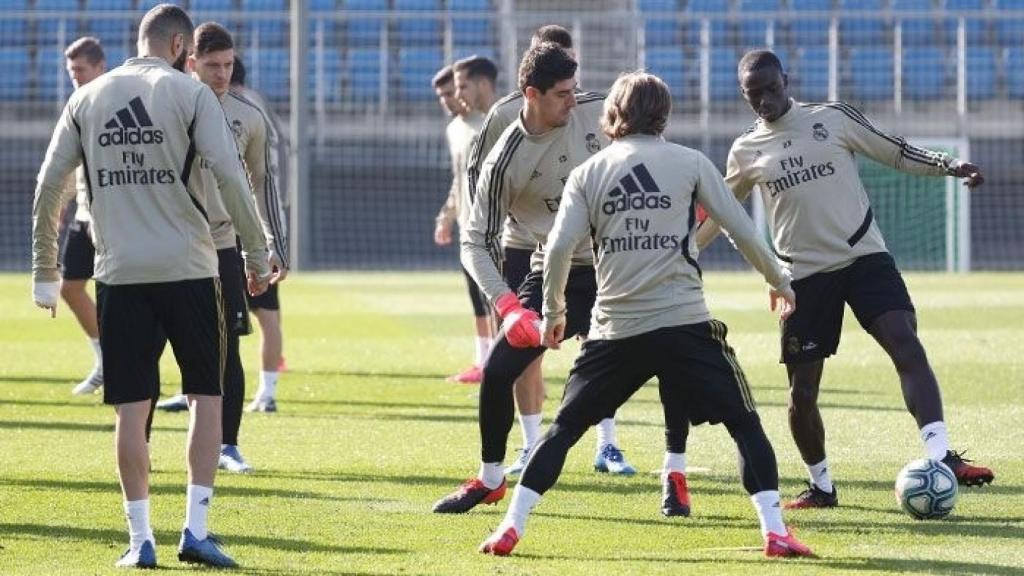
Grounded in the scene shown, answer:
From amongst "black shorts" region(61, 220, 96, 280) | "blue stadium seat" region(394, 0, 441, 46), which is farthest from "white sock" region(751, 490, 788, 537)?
"blue stadium seat" region(394, 0, 441, 46)

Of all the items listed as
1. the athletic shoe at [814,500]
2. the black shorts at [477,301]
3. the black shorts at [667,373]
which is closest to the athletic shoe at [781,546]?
the black shorts at [667,373]

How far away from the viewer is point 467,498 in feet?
25.3

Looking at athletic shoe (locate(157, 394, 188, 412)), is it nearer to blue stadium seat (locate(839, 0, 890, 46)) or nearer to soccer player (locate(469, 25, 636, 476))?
soccer player (locate(469, 25, 636, 476))

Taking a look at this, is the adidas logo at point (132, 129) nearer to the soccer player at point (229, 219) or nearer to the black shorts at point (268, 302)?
the soccer player at point (229, 219)

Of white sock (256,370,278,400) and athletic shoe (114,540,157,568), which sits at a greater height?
athletic shoe (114,540,157,568)

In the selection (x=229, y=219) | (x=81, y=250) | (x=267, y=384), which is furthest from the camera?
(x=81, y=250)

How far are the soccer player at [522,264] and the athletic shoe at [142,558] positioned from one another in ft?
6.34

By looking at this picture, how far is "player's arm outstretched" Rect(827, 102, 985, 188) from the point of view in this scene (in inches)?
317

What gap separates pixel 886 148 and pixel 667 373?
212 centimetres

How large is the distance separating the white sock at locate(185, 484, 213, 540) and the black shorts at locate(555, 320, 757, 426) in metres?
1.26

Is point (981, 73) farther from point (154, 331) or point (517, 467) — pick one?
point (154, 331)

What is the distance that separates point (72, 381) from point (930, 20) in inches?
810

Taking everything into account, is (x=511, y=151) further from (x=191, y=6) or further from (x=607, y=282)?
(x=191, y=6)

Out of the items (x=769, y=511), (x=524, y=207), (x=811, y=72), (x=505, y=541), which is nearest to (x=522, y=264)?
(x=524, y=207)
